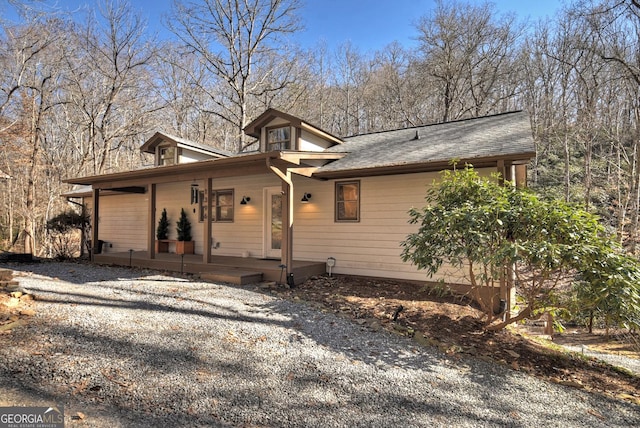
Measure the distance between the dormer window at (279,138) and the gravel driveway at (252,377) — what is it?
5560 mm

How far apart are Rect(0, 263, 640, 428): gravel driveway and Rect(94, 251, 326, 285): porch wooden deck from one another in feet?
7.70

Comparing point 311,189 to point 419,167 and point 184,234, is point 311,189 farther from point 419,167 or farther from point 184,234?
point 184,234

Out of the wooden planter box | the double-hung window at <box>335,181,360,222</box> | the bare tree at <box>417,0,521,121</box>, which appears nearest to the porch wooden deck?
the wooden planter box

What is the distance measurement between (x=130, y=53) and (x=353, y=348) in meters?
19.1

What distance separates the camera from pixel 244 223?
991cm

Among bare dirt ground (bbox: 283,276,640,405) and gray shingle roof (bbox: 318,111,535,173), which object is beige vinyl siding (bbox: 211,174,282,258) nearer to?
gray shingle roof (bbox: 318,111,535,173)

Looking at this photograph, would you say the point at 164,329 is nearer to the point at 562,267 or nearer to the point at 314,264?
the point at 314,264

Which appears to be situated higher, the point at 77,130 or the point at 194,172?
the point at 77,130

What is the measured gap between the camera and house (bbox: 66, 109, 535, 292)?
23.3ft

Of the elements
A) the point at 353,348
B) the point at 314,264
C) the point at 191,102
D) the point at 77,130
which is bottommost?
the point at 353,348

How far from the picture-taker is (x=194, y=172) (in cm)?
827

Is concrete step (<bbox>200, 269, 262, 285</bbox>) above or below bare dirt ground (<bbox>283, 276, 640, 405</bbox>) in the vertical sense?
above

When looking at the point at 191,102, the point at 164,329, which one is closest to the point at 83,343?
the point at 164,329

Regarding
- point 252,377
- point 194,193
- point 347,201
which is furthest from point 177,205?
point 252,377
